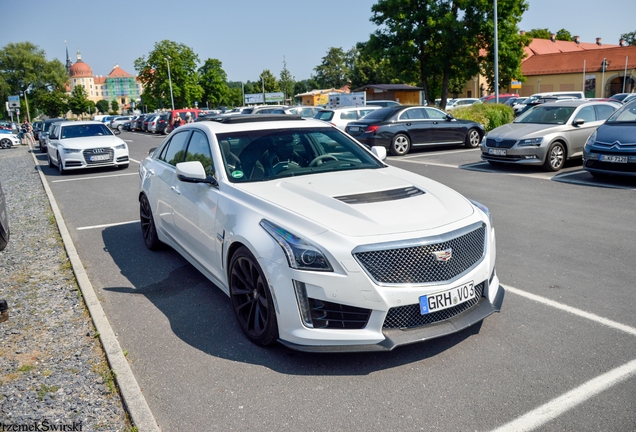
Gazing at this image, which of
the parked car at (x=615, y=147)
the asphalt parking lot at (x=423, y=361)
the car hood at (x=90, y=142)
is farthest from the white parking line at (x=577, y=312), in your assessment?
the car hood at (x=90, y=142)

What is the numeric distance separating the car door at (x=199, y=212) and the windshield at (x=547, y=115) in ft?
34.3

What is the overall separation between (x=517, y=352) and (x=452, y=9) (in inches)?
1546

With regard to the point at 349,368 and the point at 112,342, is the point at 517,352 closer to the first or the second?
the point at 349,368

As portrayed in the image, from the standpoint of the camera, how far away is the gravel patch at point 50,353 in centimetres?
336

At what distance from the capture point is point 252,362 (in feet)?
13.0

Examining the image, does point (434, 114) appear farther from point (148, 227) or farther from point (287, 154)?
point (287, 154)

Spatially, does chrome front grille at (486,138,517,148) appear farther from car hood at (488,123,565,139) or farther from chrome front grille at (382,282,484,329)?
chrome front grille at (382,282,484,329)

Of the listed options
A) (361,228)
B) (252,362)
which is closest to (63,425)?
(252,362)

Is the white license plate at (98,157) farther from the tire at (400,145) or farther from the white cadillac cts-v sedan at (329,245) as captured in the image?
the white cadillac cts-v sedan at (329,245)

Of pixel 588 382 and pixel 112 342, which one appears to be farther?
pixel 112 342

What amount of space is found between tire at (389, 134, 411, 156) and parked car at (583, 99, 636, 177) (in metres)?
7.32

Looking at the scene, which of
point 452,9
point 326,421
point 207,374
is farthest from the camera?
point 452,9

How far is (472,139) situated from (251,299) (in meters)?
16.5

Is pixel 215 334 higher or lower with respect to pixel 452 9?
lower
